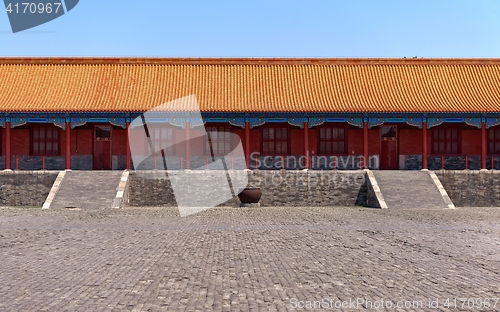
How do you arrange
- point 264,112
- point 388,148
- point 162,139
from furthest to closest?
point 388,148
point 162,139
point 264,112

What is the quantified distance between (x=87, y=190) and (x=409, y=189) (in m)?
13.0

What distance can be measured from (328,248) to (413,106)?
16.7m

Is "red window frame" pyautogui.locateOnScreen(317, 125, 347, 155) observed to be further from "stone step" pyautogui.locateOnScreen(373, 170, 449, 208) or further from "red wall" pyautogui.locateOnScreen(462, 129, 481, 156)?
"red wall" pyautogui.locateOnScreen(462, 129, 481, 156)

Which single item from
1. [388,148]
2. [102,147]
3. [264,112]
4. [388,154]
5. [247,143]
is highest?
[264,112]

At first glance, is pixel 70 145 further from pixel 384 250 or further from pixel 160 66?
pixel 384 250

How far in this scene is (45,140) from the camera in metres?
27.6

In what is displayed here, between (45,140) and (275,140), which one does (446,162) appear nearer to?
(275,140)

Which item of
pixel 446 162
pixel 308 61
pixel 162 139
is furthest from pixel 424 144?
pixel 162 139

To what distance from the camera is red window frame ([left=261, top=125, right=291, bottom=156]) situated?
92.4 ft

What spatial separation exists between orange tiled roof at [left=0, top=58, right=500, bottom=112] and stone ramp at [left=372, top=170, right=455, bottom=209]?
3.04m

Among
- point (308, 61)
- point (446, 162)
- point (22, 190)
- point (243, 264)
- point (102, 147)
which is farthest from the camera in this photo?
point (308, 61)

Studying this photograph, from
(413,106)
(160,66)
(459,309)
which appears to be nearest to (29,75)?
(160,66)

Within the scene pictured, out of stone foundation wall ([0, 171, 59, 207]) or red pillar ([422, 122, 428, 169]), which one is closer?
stone foundation wall ([0, 171, 59, 207])

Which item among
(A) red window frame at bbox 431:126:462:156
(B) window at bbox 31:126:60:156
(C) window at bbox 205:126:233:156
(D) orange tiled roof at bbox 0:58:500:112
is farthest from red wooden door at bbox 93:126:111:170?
(A) red window frame at bbox 431:126:462:156
